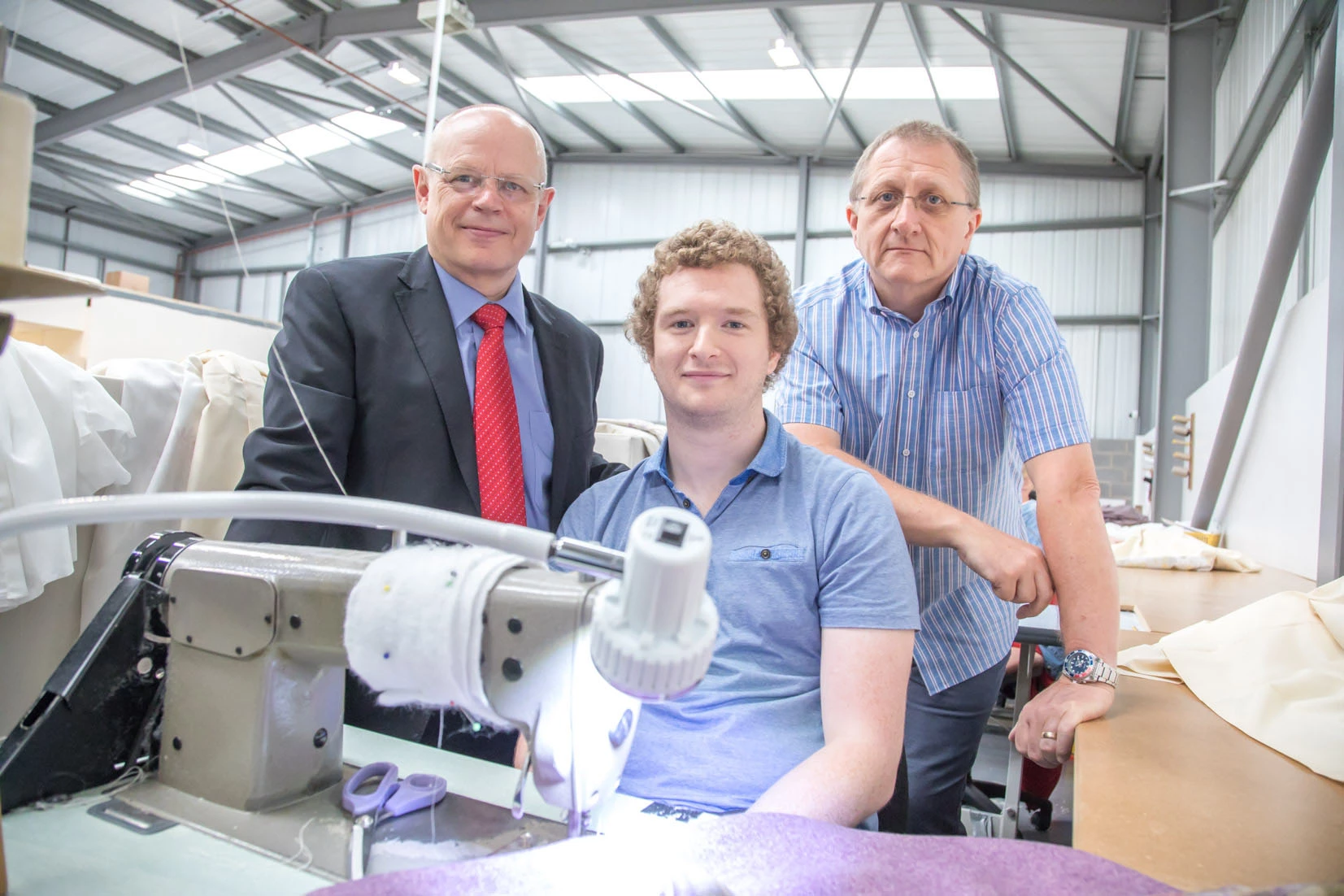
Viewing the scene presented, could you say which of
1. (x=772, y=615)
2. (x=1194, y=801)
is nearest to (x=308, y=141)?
(x=772, y=615)

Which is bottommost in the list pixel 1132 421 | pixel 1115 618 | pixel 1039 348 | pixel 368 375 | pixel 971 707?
pixel 971 707

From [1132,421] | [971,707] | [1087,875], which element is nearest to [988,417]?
[971,707]

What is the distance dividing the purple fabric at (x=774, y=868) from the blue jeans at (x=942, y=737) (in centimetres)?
105

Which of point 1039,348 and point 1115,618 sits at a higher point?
point 1039,348

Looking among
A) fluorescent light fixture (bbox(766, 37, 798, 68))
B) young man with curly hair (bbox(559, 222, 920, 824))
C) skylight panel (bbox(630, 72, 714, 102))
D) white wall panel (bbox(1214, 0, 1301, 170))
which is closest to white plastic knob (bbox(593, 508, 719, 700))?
young man with curly hair (bbox(559, 222, 920, 824))

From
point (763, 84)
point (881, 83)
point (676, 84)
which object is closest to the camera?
point (881, 83)

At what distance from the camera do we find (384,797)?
0.84m

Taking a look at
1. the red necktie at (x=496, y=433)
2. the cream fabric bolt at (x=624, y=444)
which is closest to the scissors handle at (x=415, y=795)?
the red necktie at (x=496, y=433)

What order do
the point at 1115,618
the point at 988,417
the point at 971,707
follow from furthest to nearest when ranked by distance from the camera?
the point at 971,707
the point at 988,417
the point at 1115,618

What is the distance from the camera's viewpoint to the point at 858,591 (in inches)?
42.8

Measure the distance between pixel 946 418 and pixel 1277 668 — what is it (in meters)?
0.63

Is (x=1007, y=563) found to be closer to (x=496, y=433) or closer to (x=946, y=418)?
(x=946, y=418)

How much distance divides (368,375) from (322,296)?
0.16 m

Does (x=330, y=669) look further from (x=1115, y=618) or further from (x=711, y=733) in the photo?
(x=1115, y=618)
